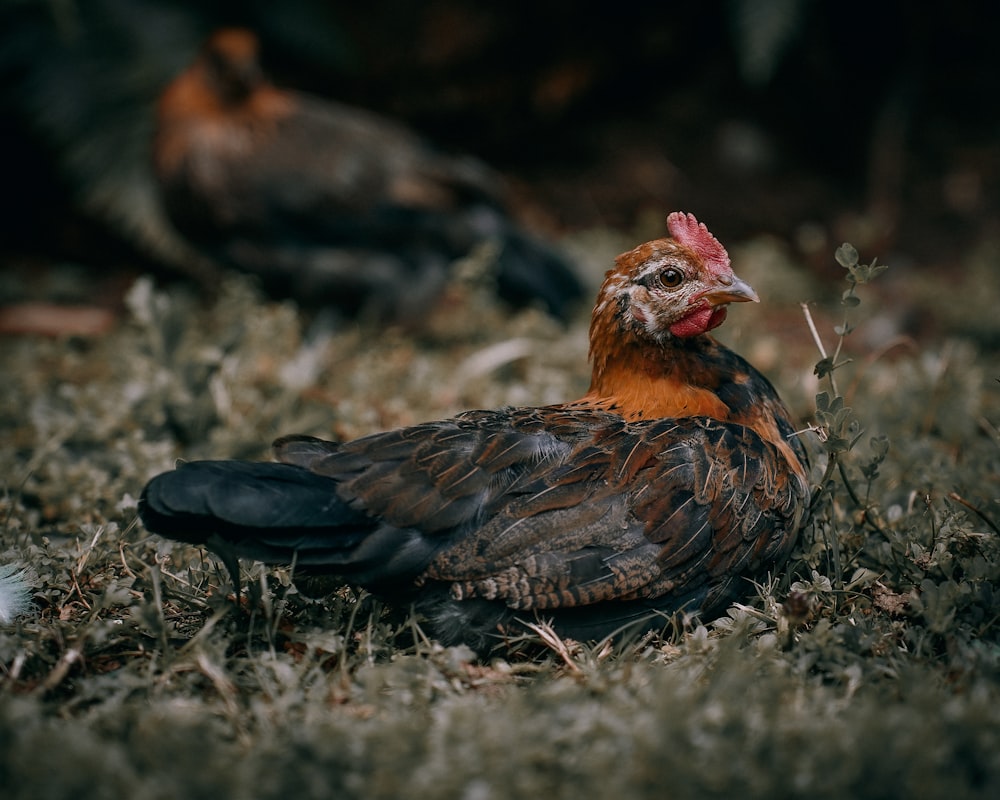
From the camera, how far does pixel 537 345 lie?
17.0ft

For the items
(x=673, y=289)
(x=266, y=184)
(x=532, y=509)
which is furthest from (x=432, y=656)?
(x=266, y=184)

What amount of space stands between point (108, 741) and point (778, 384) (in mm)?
3551

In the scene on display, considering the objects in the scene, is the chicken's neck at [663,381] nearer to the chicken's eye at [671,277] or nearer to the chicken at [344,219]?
the chicken's eye at [671,277]

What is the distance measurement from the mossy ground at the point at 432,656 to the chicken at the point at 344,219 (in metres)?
1.66

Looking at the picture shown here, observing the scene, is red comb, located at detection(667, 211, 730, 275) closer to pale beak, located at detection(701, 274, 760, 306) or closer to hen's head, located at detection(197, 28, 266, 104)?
pale beak, located at detection(701, 274, 760, 306)

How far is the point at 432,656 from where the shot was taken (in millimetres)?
2424

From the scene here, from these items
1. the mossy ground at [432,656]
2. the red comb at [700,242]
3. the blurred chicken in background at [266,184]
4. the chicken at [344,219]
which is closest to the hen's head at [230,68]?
the blurred chicken in background at [266,184]

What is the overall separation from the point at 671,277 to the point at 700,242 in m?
0.17

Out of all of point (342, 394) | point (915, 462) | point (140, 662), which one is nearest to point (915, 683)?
point (915, 462)

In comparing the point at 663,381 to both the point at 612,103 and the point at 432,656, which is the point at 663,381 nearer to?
the point at 432,656

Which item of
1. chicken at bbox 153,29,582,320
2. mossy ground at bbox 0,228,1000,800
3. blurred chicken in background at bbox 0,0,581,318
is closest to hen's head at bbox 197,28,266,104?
blurred chicken in background at bbox 0,0,581,318

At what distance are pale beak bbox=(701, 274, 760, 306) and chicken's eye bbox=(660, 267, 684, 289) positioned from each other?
0.28 ft

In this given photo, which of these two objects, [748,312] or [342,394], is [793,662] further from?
[748,312]

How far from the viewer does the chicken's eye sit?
2930mm
